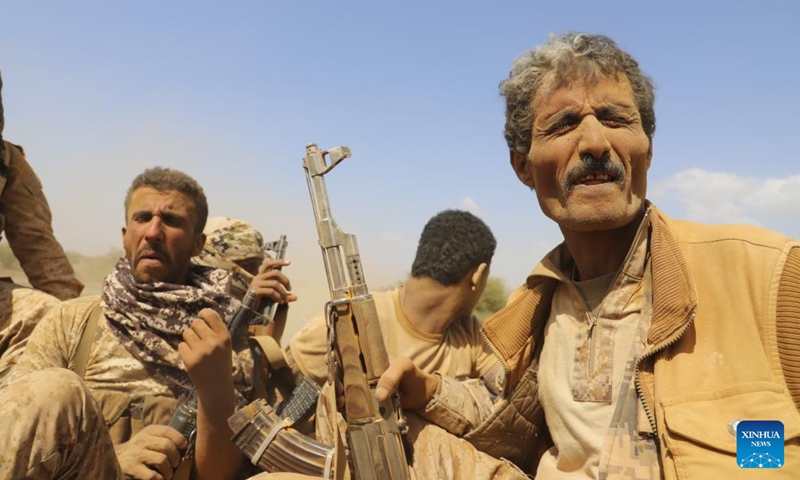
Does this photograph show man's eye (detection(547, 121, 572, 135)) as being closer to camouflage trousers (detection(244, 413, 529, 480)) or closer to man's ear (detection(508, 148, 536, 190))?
man's ear (detection(508, 148, 536, 190))

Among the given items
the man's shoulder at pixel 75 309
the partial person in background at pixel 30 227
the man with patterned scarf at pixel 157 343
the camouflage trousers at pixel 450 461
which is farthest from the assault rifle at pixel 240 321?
the partial person in background at pixel 30 227

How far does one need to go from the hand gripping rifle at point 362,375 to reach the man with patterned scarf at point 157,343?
0.93 meters

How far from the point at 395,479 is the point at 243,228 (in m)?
3.67

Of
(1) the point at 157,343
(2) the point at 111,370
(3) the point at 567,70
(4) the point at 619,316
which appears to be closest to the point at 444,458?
(4) the point at 619,316

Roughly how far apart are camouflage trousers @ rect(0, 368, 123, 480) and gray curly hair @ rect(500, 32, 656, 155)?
194 centimetres

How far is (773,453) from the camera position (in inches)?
73.4

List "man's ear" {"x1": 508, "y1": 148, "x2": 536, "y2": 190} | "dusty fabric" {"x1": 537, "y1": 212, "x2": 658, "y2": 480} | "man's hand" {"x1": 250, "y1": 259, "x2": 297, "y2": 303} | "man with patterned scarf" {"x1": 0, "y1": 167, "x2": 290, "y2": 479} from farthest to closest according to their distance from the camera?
1. "man's hand" {"x1": 250, "y1": 259, "x2": 297, "y2": 303}
2. "man with patterned scarf" {"x1": 0, "y1": 167, "x2": 290, "y2": 479}
3. "man's ear" {"x1": 508, "y1": 148, "x2": 536, "y2": 190}
4. "dusty fabric" {"x1": 537, "y1": 212, "x2": 658, "y2": 480}

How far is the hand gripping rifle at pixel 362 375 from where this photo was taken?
2.56m

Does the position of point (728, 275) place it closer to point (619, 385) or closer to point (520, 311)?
point (619, 385)

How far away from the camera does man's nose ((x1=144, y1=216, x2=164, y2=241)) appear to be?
13.0ft

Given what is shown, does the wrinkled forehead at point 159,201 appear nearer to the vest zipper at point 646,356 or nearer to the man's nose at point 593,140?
the man's nose at point 593,140

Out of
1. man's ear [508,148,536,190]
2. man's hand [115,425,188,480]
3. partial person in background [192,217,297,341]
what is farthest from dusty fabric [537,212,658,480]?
partial person in background [192,217,297,341]

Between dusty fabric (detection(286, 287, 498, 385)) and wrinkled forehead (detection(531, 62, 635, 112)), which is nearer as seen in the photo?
wrinkled forehead (detection(531, 62, 635, 112))

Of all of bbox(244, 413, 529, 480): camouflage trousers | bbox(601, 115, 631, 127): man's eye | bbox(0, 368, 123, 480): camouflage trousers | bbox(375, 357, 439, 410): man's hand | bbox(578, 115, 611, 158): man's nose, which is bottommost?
bbox(244, 413, 529, 480): camouflage trousers
